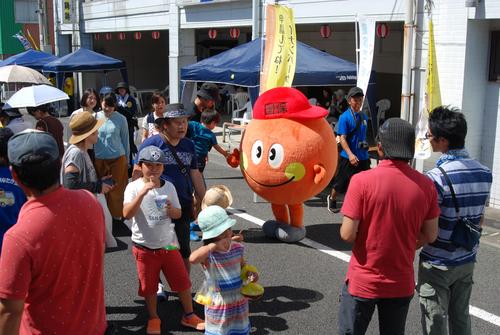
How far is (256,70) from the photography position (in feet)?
32.5

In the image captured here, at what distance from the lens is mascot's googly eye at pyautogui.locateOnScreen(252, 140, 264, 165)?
5.36 m

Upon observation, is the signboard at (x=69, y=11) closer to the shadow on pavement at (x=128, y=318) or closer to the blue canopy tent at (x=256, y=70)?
the blue canopy tent at (x=256, y=70)

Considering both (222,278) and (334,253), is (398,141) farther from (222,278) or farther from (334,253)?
(334,253)

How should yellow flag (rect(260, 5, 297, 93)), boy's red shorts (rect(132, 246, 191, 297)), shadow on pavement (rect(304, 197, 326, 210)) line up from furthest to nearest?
shadow on pavement (rect(304, 197, 326, 210)), yellow flag (rect(260, 5, 297, 93)), boy's red shorts (rect(132, 246, 191, 297))

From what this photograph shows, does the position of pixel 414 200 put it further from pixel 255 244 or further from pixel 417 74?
pixel 417 74

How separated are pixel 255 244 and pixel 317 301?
1.68 meters

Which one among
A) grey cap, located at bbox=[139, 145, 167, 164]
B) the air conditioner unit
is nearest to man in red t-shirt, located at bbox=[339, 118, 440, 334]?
grey cap, located at bbox=[139, 145, 167, 164]

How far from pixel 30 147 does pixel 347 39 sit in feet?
51.8

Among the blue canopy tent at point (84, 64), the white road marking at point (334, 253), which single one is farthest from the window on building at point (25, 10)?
the white road marking at point (334, 253)

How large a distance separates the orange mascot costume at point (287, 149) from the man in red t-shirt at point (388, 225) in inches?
81.1

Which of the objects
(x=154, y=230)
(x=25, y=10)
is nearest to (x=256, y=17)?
(x=154, y=230)

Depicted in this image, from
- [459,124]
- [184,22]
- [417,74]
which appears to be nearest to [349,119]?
[417,74]

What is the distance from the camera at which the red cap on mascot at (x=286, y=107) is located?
534 cm

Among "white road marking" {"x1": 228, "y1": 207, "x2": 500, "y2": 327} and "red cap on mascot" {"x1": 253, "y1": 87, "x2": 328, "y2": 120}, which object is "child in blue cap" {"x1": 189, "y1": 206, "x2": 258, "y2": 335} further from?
"white road marking" {"x1": 228, "y1": 207, "x2": 500, "y2": 327}
